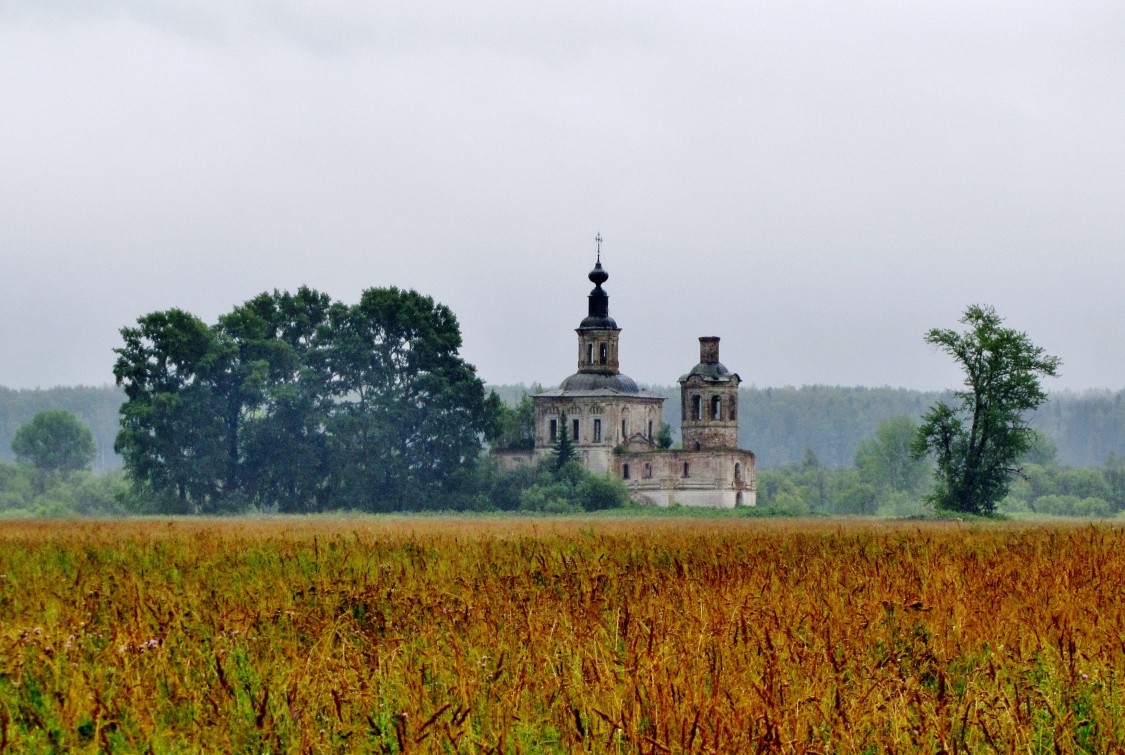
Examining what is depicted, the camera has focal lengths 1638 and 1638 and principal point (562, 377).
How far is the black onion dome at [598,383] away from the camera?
3383 inches

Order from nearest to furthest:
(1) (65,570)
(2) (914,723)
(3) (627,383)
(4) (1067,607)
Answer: (2) (914,723) → (4) (1067,607) → (1) (65,570) → (3) (627,383)

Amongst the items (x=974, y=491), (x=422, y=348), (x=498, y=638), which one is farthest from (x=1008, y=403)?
(x=498, y=638)

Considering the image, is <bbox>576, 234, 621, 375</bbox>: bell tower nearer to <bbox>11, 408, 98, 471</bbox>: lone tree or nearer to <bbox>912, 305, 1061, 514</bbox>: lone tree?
<bbox>912, 305, 1061, 514</bbox>: lone tree

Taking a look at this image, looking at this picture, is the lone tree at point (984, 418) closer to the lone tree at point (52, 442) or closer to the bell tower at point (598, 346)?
the bell tower at point (598, 346)

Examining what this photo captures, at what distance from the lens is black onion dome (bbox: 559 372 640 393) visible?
85.9 m

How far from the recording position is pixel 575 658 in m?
7.91

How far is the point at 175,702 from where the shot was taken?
755 cm

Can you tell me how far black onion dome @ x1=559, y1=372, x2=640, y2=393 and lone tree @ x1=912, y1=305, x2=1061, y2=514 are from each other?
32.2m

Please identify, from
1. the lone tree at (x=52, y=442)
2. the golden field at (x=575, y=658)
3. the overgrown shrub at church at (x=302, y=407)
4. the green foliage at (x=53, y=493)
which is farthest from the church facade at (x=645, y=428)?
the golden field at (x=575, y=658)

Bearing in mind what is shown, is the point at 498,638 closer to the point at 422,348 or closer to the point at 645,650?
the point at 645,650

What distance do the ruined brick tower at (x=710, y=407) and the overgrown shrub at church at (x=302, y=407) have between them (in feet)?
54.5

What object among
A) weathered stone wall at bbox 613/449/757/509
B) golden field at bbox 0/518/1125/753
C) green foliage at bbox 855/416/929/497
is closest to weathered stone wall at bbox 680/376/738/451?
weathered stone wall at bbox 613/449/757/509

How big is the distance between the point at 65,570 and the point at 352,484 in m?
57.2

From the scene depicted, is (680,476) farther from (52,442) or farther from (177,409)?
(52,442)
